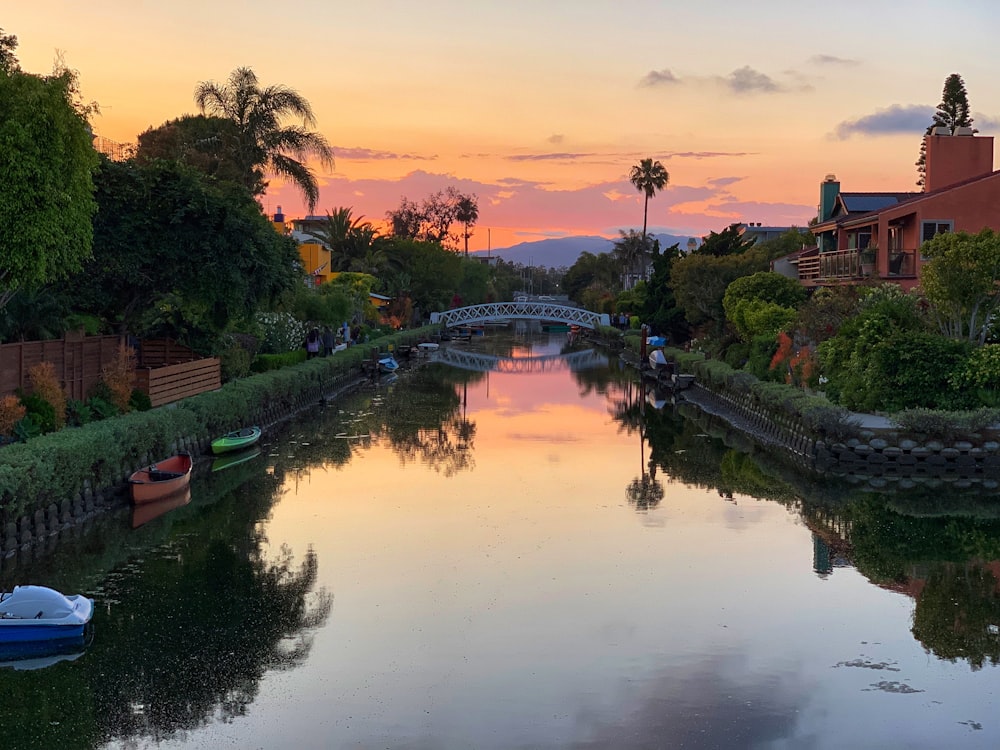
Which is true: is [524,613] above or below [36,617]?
below

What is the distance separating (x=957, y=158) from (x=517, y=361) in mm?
41244

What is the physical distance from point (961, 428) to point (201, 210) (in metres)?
24.0

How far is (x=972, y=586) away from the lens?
21188 millimetres

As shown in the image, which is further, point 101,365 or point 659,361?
point 659,361

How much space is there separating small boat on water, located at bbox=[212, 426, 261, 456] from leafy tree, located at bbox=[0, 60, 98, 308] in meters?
10.9

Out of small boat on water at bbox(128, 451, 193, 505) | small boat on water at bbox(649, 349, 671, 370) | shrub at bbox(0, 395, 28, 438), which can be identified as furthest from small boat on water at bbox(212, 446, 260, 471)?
small boat on water at bbox(649, 349, 671, 370)

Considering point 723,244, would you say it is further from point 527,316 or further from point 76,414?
point 76,414

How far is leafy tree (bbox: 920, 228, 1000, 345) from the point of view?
35.8 metres

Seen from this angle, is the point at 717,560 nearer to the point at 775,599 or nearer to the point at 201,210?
the point at 775,599

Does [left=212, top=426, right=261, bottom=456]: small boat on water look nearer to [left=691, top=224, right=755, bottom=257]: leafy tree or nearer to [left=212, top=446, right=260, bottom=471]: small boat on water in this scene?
[left=212, top=446, right=260, bottom=471]: small boat on water

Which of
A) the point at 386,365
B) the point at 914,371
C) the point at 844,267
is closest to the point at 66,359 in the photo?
the point at 914,371

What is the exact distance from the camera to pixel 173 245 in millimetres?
35625

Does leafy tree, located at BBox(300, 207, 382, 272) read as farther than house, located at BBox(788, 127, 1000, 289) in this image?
Yes

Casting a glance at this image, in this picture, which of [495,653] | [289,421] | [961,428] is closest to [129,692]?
[495,653]
